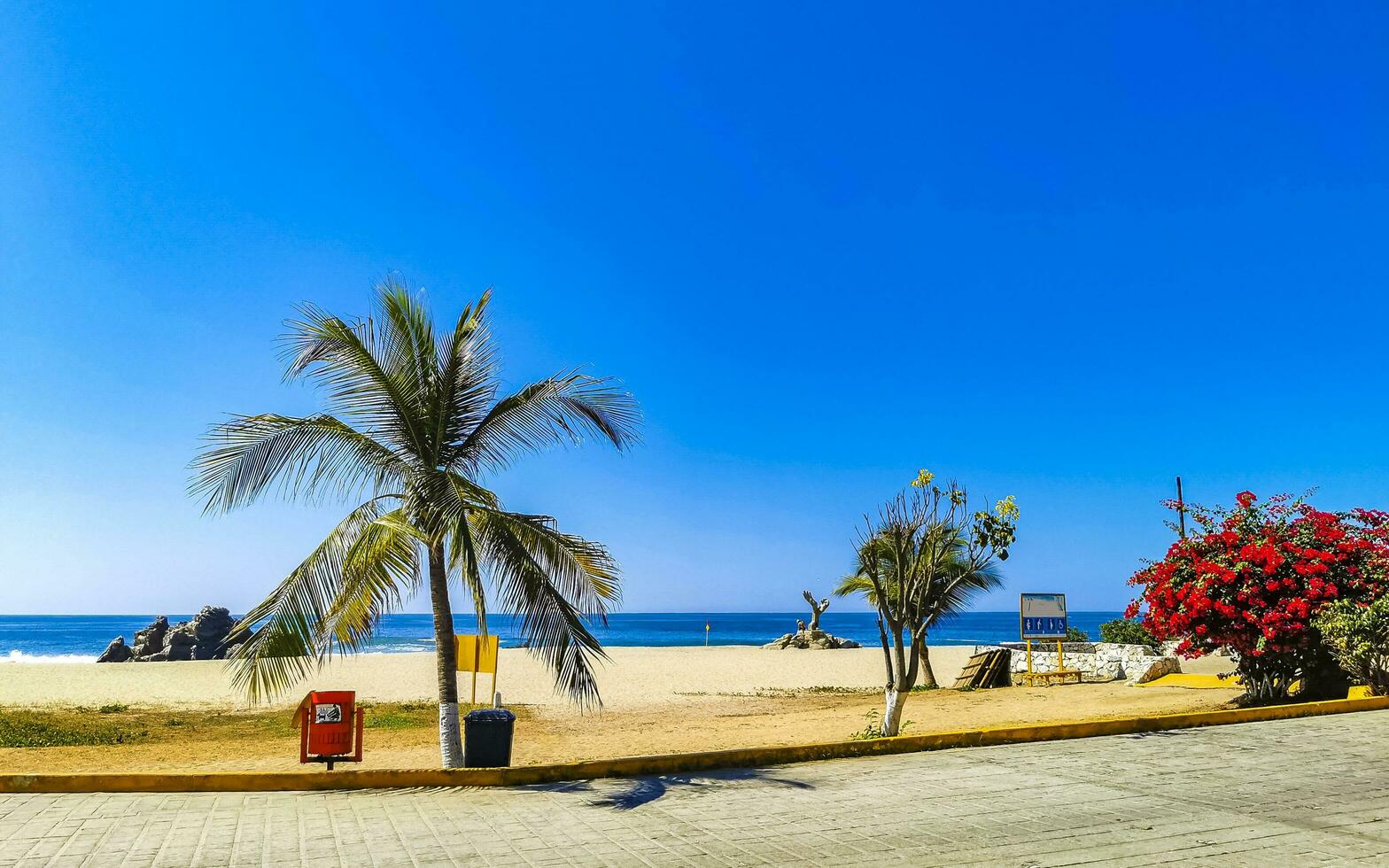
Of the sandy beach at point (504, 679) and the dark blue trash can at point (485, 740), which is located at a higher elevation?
the dark blue trash can at point (485, 740)

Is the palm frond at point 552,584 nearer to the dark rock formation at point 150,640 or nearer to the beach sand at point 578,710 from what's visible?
the beach sand at point 578,710

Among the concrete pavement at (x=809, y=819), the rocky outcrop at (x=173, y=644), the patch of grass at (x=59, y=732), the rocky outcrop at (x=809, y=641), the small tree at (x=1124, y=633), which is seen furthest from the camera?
the rocky outcrop at (x=809, y=641)

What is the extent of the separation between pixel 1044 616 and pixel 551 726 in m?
14.0

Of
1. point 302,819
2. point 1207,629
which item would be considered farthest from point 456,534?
point 1207,629

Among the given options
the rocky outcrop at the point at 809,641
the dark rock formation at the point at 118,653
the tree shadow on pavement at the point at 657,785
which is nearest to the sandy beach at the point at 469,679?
the dark rock formation at the point at 118,653

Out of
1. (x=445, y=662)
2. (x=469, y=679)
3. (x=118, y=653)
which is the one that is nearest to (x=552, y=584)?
(x=445, y=662)

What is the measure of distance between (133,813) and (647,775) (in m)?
4.46

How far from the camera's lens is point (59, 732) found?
15.9m

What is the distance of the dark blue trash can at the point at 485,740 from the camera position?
9375 mm

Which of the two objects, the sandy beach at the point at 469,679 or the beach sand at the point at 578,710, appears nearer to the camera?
the beach sand at the point at 578,710

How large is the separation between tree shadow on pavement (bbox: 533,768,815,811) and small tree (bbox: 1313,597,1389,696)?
30.3 feet

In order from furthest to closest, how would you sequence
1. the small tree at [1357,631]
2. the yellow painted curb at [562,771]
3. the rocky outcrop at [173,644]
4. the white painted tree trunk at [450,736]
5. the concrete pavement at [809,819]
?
the rocky outcrop at [173,644]
the small tree at [1357,631]
the white painted tree trunk at [450,736]
the yellow painted curb at [562,771]
the concrete pavement at [809,819]

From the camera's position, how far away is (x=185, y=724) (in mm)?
17859

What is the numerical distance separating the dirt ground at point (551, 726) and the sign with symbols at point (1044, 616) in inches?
87.3
